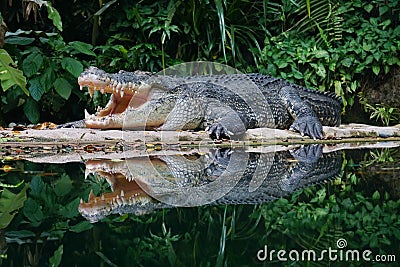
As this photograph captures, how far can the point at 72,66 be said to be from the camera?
6562 mm

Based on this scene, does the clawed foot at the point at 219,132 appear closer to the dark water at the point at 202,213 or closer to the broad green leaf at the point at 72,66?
the dark water at the point at 202,213

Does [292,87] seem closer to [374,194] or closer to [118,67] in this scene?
[118,67]

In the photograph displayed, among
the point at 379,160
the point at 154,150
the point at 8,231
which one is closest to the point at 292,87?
the point at 154,150

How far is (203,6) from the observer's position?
25.1 feet

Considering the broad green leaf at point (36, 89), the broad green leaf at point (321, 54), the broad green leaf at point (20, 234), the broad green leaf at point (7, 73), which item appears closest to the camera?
the broad green leaf at point (20, 234)

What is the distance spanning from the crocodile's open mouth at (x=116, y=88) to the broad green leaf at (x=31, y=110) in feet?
3.72

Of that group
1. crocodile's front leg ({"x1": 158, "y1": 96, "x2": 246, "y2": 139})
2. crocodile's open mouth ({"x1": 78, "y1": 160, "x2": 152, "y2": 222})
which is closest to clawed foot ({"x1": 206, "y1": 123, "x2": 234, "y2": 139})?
crocodile's front leg ({"x1": 158, "y1": 96, "x2": 246, "y2": 139})

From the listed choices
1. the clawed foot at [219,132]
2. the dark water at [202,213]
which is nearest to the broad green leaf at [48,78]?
the clawed foot at [219,132]

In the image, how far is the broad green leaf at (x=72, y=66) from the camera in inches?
256

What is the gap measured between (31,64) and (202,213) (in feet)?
16.4

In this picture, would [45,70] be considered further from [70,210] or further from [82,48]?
[70,210]

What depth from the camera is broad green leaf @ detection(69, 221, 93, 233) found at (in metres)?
1.67

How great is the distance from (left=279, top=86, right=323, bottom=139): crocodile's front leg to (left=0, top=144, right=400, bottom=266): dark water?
6.40 feet

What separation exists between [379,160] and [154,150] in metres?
1.60
